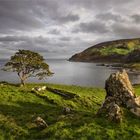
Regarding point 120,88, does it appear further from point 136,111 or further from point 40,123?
point 40,123

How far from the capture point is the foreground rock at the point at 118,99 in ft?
106

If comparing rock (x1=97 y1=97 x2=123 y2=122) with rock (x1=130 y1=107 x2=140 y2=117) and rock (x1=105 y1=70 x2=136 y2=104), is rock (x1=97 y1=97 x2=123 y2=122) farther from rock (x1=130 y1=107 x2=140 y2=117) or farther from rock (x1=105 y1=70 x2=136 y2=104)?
rock (x1=105 y1=70 x2=136 y2=104)

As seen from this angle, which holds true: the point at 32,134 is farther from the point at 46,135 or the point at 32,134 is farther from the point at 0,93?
the point at 0,93

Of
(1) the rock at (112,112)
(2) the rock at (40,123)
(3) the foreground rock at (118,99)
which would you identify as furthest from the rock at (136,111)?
(2) the rock at (40,123)

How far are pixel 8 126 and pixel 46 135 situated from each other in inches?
175

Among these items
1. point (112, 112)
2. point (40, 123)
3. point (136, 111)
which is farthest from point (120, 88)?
point (40, 123)

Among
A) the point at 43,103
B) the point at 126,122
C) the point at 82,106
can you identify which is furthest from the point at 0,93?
the point at 126,122

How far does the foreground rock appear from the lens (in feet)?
106

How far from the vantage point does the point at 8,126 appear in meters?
31.0

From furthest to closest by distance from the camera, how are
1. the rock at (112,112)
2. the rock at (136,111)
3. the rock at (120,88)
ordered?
the rock at (120,88) < the rock at (136,111) < the rock at (112,112)

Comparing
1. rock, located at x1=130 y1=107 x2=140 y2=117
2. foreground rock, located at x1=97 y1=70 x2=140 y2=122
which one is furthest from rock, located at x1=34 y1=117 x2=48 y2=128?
rock, located at x1=130 y1=107 x2=140 y2=117

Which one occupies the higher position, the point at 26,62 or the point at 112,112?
the point at 26,62

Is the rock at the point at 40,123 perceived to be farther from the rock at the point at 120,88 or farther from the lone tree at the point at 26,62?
the lone tree at the point at 26,62

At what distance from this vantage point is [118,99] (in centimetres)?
3912
